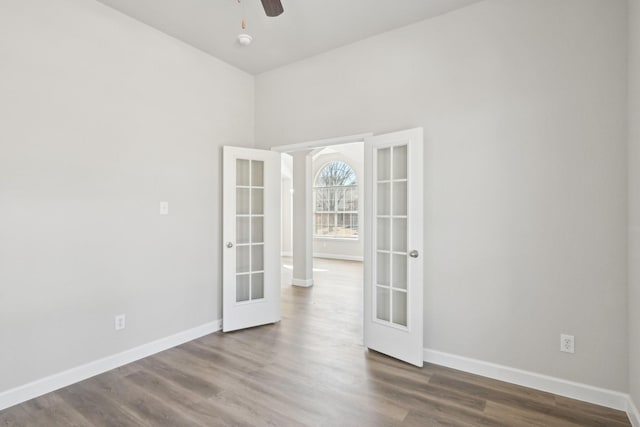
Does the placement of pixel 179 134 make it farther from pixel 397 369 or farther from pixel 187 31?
pixel 397 369

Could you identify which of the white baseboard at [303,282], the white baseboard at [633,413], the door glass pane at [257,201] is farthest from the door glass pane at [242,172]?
the white baseboard at [633,413]

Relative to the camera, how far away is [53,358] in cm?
246

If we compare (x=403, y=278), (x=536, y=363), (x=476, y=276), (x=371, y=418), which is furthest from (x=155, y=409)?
(x=536, y=363)

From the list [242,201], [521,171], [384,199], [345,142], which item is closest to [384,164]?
[384,199]

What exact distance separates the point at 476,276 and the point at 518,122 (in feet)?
4.21

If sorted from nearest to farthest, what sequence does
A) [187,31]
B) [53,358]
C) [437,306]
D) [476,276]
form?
1. [53,358]
2. [476,276]
3. [437,306]
4. [187,31]

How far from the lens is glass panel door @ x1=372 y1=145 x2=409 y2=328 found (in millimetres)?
3002

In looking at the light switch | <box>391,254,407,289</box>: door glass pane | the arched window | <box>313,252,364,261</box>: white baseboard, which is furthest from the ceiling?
<box>313,252,364,261</box>: white baseboard

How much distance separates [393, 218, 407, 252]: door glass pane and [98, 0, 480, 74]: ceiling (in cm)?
185

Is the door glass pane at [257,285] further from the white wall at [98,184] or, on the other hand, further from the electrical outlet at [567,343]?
the electrical outlet at [567,343]

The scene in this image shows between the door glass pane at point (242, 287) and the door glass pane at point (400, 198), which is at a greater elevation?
the door glass pane at point (400, 198)

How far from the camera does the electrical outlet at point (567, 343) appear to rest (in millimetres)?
2354

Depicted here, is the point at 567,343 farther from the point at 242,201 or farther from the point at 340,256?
the point at 340,256

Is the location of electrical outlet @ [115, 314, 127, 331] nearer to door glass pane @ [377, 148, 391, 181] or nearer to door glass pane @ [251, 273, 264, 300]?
door glass pane @ [251, 273, 264, 300]
